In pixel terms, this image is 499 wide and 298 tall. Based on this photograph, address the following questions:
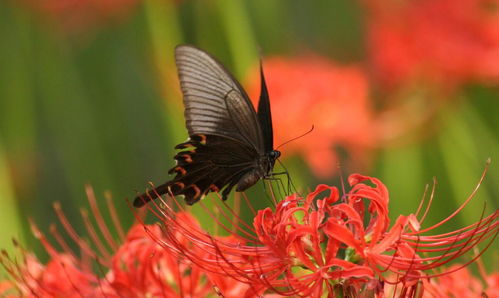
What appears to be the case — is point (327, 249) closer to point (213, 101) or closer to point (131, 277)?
point (131, 277)

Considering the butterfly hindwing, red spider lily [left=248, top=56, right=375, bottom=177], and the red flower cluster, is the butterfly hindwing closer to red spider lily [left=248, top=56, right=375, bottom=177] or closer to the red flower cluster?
the red flower cluster

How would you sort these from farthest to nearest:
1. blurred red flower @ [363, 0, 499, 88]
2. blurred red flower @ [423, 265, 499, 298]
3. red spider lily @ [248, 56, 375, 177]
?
blurred red flower @ [363, 0, 499, 88] < red spider lily @ [248, 56, 375, 177] < blurred red flower @ [423, 265, 499, 298]

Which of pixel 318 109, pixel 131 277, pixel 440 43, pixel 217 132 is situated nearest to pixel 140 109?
pixel 318 109

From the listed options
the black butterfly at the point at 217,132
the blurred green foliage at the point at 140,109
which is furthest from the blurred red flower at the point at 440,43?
the black butterfly at the point at 217,132

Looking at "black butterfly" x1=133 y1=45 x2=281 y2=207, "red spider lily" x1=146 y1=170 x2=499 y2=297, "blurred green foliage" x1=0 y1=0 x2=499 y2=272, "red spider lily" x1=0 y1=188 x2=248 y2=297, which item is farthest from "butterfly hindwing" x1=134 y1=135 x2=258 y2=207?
"blurred green foliage" x1=0 y1=0 x2=499 y2=272

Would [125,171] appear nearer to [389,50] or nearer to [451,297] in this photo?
[389,50]

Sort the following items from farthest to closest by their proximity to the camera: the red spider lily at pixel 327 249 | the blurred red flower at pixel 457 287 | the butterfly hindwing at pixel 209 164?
the butterfly hindwing at pixel 209 164, the blurred red flower at pixel 457 287, the red spider lily at pixel 327 249

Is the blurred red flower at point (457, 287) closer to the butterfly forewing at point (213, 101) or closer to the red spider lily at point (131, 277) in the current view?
the red spider lily at point (131, 277)

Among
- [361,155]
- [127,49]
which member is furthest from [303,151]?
[127,49]
